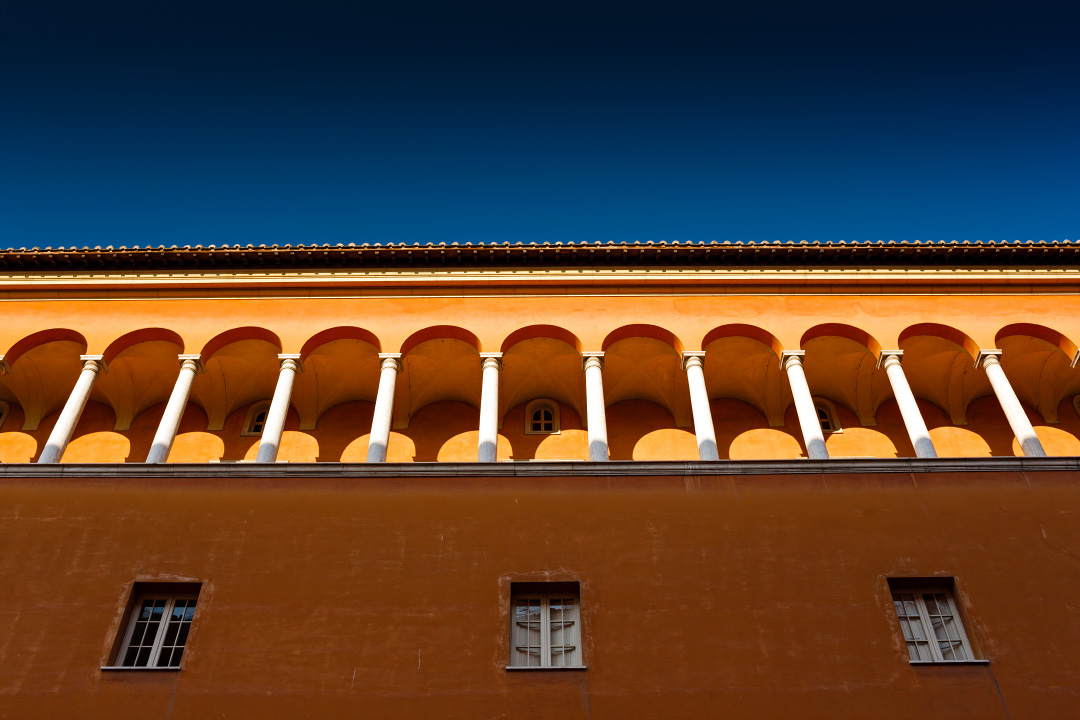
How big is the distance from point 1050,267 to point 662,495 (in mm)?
10388

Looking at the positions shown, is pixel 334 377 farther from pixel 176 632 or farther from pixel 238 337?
A: pixel 176 632

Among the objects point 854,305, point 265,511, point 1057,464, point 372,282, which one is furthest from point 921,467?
point 372,282

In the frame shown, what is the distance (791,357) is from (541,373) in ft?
16.5

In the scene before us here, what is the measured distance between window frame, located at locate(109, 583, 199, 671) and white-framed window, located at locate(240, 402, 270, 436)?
304 inches

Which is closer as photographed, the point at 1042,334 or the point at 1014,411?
the point at 1014,411

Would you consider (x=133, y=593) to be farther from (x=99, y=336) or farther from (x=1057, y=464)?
(x=1057, y=464)

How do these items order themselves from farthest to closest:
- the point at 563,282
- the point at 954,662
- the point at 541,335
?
the point at 563,282
the point at 541,335
the point at 954,662

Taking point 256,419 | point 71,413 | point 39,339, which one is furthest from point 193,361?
point 39,339

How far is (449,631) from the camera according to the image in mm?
10508

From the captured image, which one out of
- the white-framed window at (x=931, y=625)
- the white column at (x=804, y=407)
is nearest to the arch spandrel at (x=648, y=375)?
the white column at (x=804, y=407)

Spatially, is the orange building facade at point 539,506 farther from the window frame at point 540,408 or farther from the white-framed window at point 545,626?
the window frame at point 540,408

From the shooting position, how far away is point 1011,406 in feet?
49.7

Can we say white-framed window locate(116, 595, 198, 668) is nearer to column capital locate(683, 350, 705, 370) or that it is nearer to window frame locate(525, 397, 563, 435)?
window frame locate(525, 397, 563, 435)

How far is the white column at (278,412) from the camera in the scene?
14.3 meters
